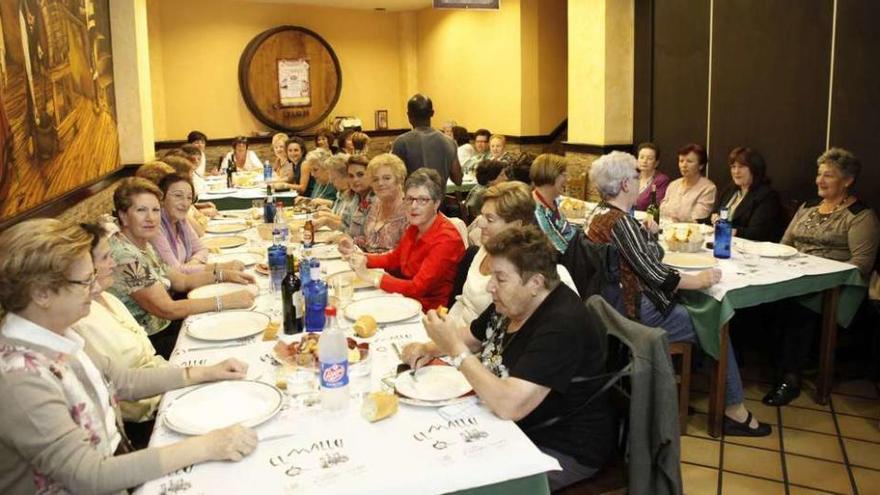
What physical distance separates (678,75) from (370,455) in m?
5.36

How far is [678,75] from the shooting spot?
236 inches

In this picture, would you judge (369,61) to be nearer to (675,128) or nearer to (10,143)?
(675,128)

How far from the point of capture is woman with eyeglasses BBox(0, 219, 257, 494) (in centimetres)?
144

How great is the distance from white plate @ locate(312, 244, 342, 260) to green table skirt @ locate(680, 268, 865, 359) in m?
1.84

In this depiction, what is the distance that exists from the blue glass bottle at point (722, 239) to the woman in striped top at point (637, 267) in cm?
48

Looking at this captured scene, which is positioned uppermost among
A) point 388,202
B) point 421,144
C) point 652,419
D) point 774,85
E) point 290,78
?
point 290,78

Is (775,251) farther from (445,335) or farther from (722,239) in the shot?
(445,335)

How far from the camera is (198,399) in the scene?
1.88 m

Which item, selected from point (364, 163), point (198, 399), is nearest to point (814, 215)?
point (364, 163)

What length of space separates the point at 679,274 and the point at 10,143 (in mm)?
2980

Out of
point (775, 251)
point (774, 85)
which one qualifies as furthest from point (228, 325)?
point (774, 85)

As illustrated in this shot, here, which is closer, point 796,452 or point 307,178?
point 796,452

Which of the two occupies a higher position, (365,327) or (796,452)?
(365,327)

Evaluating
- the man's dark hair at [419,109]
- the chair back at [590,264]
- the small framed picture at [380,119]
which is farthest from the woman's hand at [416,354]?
the small framed picture at [380,119]
